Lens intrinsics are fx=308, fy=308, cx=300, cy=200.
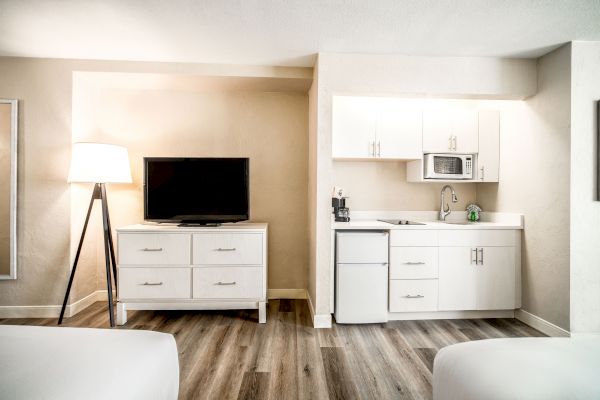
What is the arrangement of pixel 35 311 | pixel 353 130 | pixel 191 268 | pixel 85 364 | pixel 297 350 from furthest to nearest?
pixel 353 130, pixel 35 311, pixel 191 268, pixel 297 350, pixel 85 364

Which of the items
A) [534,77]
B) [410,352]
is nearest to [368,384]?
[410,352]

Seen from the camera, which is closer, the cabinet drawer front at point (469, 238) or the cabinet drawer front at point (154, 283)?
the cabinet drawer front at point (154, 283)

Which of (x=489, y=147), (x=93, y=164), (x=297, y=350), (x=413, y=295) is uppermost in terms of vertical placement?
(x=489, y=147)

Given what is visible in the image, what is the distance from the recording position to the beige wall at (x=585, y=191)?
93.5 inches

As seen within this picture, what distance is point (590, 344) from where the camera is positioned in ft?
3.58

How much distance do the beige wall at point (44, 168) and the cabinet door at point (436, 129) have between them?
77.0 inches

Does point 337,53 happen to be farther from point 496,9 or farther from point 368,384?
point 368,384

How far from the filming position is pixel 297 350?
2.24 metres

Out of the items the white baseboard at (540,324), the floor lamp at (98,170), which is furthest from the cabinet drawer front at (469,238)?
the floor lamp at (98,170)

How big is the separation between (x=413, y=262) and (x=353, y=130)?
1.34m

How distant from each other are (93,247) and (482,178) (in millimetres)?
4040

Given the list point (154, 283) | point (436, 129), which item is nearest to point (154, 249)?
point (154, 283)

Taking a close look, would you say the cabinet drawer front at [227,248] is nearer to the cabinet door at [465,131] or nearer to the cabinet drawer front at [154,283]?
the cabinet drawer front at [154,283]

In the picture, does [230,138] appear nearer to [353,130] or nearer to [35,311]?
[353,130]
